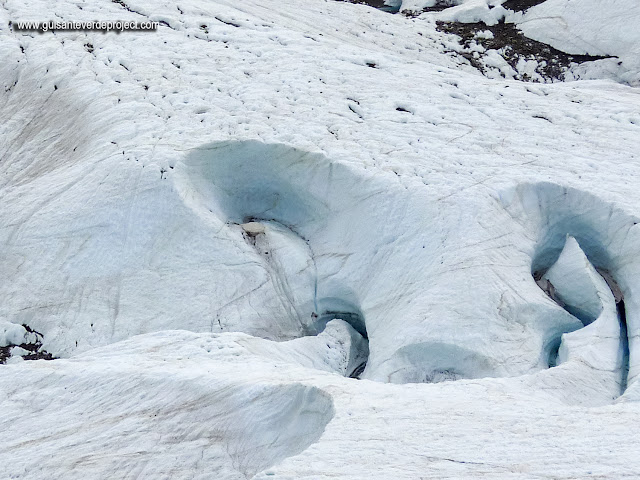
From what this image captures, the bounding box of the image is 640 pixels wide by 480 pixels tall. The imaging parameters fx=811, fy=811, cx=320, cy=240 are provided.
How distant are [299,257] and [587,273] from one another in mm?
4336

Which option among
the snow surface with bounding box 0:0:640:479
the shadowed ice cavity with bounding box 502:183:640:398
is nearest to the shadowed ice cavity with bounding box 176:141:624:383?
the snow surface with bounding box 0:0:640:479

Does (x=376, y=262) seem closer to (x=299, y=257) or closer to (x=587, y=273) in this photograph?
(x=299, y=257)

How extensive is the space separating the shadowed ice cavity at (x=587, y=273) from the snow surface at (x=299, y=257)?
0.04 meters

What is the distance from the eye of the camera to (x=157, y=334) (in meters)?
10.9

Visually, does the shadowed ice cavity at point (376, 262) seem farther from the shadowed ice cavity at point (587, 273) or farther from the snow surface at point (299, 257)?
the shadowed ice cavity at point (587, 273)

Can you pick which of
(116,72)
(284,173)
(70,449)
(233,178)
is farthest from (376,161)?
(70,449)

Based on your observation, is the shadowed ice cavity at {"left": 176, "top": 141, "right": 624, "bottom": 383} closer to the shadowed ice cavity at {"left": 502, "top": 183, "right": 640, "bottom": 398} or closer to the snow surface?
the snow surface

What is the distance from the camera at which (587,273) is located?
1146 cm

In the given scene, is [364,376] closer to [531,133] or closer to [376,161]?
[376,161]

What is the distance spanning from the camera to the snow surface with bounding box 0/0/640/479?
8.22 m

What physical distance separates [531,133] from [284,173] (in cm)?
441

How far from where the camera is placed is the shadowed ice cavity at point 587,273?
10.5 m

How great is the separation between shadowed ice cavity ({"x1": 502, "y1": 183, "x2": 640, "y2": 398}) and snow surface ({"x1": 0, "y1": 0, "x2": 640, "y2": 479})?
4 cm

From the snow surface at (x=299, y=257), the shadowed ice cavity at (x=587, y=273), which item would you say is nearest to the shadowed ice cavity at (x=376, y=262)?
the snow surface at (x=299, y=257)
